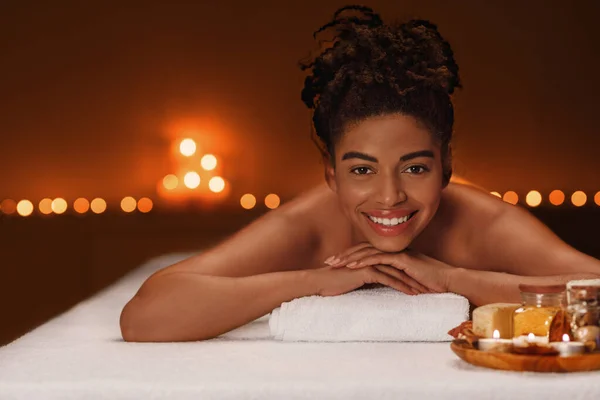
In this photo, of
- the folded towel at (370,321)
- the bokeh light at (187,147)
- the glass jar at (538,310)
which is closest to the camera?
the glass jar at (538,310)

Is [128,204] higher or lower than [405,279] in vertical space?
higher

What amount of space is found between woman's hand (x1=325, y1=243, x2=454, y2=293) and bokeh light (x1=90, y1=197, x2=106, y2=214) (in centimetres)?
202

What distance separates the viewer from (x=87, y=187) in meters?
3.84

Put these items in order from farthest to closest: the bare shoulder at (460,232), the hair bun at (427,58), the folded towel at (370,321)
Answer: the bare shoulder at (460,232) < the hair bun at (427,58) < the folded towel at (370,321)

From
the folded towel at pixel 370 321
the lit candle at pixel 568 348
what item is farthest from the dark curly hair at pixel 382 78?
the lit candle at pixel 568 348

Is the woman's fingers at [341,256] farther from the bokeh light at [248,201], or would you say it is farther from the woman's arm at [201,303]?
the bokeh light at [248,201]

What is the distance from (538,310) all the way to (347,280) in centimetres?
41

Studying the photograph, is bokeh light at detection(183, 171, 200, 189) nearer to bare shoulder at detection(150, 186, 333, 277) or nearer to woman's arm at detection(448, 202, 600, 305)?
bare shoulder at detection(150, 186, 333, 277)

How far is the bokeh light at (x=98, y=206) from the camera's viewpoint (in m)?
3.51

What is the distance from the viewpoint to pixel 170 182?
12.5 ft

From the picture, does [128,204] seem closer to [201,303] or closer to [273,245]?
[273,245]

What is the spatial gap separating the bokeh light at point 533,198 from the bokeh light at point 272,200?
1043mm

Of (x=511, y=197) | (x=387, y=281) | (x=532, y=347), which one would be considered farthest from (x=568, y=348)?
(x=511, y=197)

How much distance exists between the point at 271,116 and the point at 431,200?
2298mm
